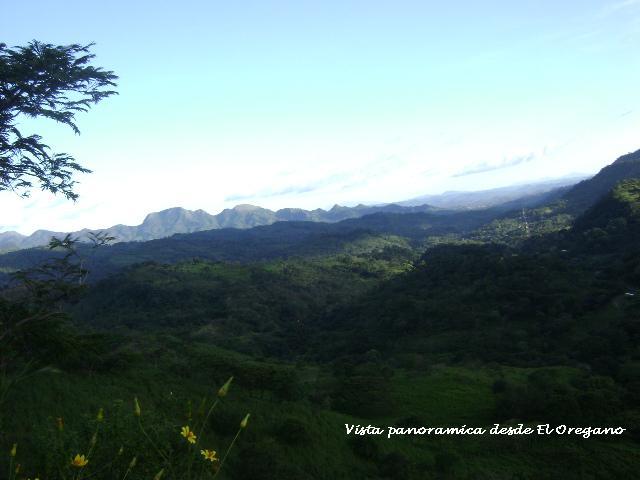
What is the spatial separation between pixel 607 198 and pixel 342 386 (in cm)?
11563

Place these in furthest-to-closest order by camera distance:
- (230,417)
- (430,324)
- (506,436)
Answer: (430,324), (506,436), (230,417)

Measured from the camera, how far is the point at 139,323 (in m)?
→ 109

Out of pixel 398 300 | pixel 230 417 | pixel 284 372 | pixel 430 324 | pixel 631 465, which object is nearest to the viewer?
pixel 631 465

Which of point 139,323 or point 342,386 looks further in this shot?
point 139,323

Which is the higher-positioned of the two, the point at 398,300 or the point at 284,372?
the point at 284,372

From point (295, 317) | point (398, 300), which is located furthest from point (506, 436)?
point (295, 317)

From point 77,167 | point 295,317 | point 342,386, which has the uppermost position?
point 77,167

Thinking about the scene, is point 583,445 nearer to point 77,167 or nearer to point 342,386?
point 342,386

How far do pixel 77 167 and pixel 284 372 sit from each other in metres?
24.3

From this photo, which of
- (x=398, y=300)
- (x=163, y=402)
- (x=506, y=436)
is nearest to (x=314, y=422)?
(x=163, y=402)

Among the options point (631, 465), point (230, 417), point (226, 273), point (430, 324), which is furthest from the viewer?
point (226, 273)

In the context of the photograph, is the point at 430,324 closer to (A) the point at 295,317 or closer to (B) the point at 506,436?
(A) the point at 295,317

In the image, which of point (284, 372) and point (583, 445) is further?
point (284, 372)

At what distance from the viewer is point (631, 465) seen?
23344 millimetres
